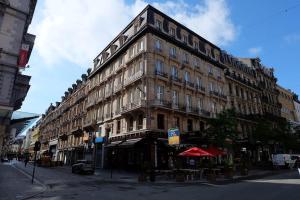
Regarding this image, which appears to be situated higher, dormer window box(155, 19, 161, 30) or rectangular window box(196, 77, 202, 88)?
dormer window box(155, 19, 161, 30)

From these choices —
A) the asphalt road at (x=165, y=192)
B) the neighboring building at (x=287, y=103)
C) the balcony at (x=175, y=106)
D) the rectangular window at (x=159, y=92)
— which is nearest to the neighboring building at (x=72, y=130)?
the rectangular window at (x=159, y=92)

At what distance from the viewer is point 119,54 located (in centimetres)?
3475

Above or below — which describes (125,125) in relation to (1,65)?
below

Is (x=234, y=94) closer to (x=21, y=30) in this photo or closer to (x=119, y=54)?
(x=119, y=54)

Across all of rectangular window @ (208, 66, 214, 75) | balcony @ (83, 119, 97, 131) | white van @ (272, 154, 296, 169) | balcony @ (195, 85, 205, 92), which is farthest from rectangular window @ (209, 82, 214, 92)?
balcony @ (83, 119, 97, 131)

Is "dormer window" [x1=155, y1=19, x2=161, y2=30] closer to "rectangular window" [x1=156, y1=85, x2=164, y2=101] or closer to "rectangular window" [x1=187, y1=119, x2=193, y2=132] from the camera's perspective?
"rectangular window" [x1=156, y1=85, x2=164, y2=101]

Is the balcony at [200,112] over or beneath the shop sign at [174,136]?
over

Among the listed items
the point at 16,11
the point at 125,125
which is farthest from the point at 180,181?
the point at 16,11

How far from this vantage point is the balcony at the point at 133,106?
2606 cm

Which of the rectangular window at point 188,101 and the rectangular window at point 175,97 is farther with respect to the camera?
the rectangular window at point 188,101

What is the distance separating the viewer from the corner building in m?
26.8

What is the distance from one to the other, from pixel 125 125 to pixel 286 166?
23545 millimetres

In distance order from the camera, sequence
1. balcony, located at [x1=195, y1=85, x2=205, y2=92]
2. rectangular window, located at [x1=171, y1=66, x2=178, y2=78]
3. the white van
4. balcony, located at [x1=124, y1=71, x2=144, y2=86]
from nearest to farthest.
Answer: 1. balcony, located at [x1=124, y1=71, x2=144, y2=86]
2. rectangular window, located at [x1=171, y1=66, x2=178, y2=78]
3. balcony, located at [x1=195, y1=85, x2=205, y2=92]
4. the white van

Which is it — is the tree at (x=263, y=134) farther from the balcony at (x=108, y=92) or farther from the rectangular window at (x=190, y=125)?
the balcony at (x=108, y=92)
